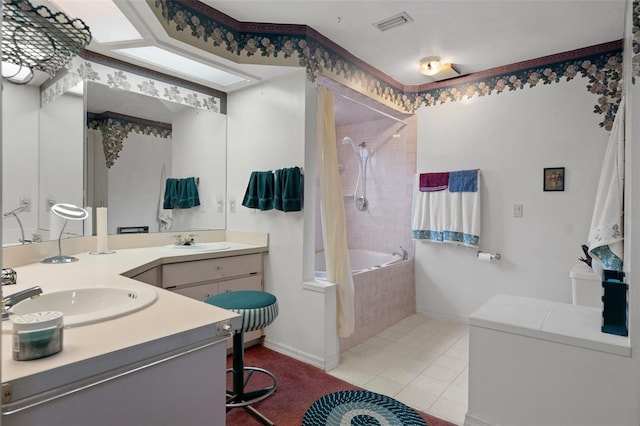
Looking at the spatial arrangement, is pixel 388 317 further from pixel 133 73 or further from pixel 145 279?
pixel 133 73

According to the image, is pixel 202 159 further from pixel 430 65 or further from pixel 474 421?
pixel 474 421

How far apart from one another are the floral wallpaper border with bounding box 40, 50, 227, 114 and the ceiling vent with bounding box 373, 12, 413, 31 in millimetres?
1503

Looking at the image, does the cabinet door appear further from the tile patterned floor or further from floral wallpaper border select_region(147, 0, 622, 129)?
floral wallpaper border select_region(147, 0, 622, 129)

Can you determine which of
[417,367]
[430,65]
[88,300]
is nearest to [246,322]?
[88,300]

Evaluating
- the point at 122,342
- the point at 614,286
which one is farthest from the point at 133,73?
the point at 614,286

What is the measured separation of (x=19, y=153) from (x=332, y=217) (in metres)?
1.89

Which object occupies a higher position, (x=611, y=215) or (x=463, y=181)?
(x=463, y=181)

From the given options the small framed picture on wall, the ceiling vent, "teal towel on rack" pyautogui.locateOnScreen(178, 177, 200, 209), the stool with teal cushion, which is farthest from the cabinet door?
the small framed picture on wall

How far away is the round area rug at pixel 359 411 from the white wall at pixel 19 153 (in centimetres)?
182

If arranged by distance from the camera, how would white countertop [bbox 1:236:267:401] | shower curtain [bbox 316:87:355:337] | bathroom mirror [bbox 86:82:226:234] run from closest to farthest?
white countertop [bbox 1:236:267:401]
bathroom mirror [bbox 86:82:226:234]
shower curtain [bbox 316:87:355:337]

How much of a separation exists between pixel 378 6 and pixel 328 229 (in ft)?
5.06

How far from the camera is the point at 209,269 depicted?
7.95 ft

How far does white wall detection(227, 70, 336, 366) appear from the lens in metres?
2.54

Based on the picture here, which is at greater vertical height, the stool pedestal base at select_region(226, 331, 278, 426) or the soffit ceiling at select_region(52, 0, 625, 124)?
the soffit ceiling at select_region(52, 0, 625, 124)
